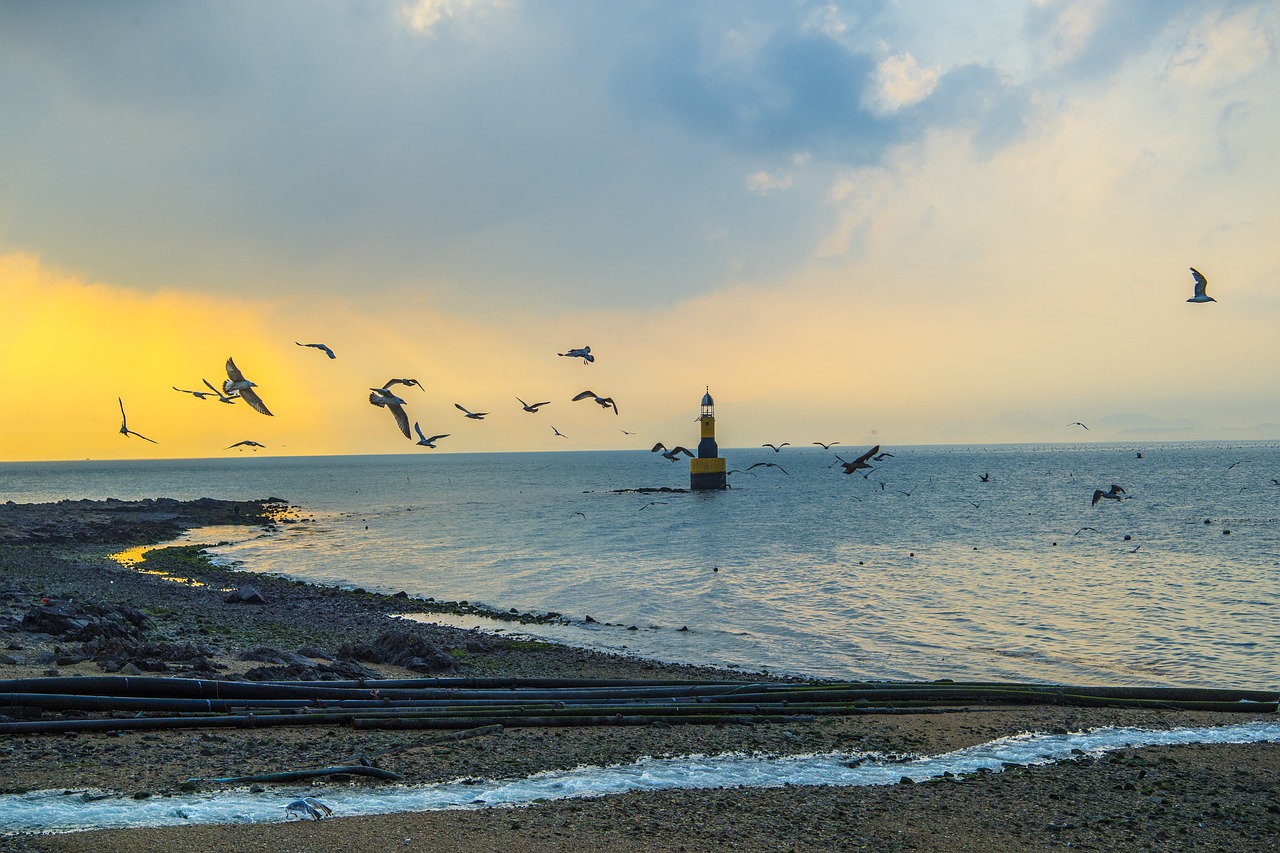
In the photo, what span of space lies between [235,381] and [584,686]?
7.13 metres

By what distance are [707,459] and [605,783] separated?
247 ft

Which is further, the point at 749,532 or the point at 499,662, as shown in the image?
the point at 749,532

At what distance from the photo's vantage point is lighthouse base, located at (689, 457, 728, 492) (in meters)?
84.9

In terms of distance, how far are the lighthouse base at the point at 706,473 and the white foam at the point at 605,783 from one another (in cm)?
7133

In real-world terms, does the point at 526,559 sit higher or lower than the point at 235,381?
lower

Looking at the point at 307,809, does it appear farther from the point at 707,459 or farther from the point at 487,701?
the point at 707,459

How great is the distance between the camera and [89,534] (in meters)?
52.1

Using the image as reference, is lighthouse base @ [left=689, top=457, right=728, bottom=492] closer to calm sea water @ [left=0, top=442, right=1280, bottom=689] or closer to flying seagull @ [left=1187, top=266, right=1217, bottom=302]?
calm sea water @ [left=0, top=442, right=1280, bottom=689]

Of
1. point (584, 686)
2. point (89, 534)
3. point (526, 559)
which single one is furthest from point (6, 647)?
point (89, 534)

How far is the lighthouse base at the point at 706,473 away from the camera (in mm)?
84875

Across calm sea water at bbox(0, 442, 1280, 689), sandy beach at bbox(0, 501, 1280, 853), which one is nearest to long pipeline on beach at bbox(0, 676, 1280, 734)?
sandy beach at bbox(0, 501, 1280, 853)

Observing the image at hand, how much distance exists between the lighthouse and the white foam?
216 ft

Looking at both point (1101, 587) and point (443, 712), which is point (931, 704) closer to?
point (443, 712)

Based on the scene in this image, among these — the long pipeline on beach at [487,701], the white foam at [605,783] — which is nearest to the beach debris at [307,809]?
the white foam at [605,783]
